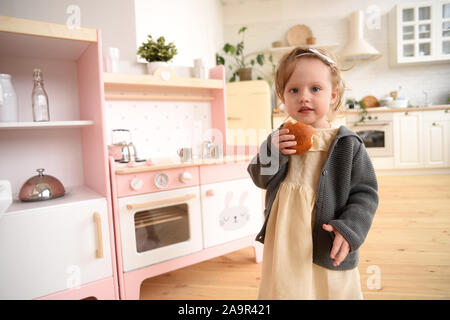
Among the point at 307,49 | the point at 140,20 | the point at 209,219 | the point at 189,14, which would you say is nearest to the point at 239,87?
the point at 189,14

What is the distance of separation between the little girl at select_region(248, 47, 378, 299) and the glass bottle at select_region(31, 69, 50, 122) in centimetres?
102

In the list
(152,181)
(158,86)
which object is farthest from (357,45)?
(152,181)

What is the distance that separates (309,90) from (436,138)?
396 centimetres

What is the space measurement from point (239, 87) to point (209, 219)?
6.88 feet

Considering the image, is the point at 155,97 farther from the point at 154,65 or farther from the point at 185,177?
the point at 185,177

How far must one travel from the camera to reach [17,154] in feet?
4.43

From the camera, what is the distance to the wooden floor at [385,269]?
1374mm

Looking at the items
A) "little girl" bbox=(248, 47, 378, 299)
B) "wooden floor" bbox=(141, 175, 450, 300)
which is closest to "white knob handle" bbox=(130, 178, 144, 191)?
"wooden floor" bbox=(141, 175, 450, 300)

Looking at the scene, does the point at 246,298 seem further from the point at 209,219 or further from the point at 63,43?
the point at 63,43

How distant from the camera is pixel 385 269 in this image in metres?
1.55

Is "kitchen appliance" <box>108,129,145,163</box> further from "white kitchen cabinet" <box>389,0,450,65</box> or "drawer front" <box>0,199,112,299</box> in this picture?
"white kitchen cabinet" <box>389,0,450,65</box>

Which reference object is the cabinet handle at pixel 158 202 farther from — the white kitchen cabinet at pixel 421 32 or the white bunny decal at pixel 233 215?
the white kitchen cabinet at pixel 421 32

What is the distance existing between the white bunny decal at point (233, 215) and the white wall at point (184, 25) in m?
0.88

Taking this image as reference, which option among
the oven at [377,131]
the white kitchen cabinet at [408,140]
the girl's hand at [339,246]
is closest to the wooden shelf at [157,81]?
the girl's hand at [339,246]
